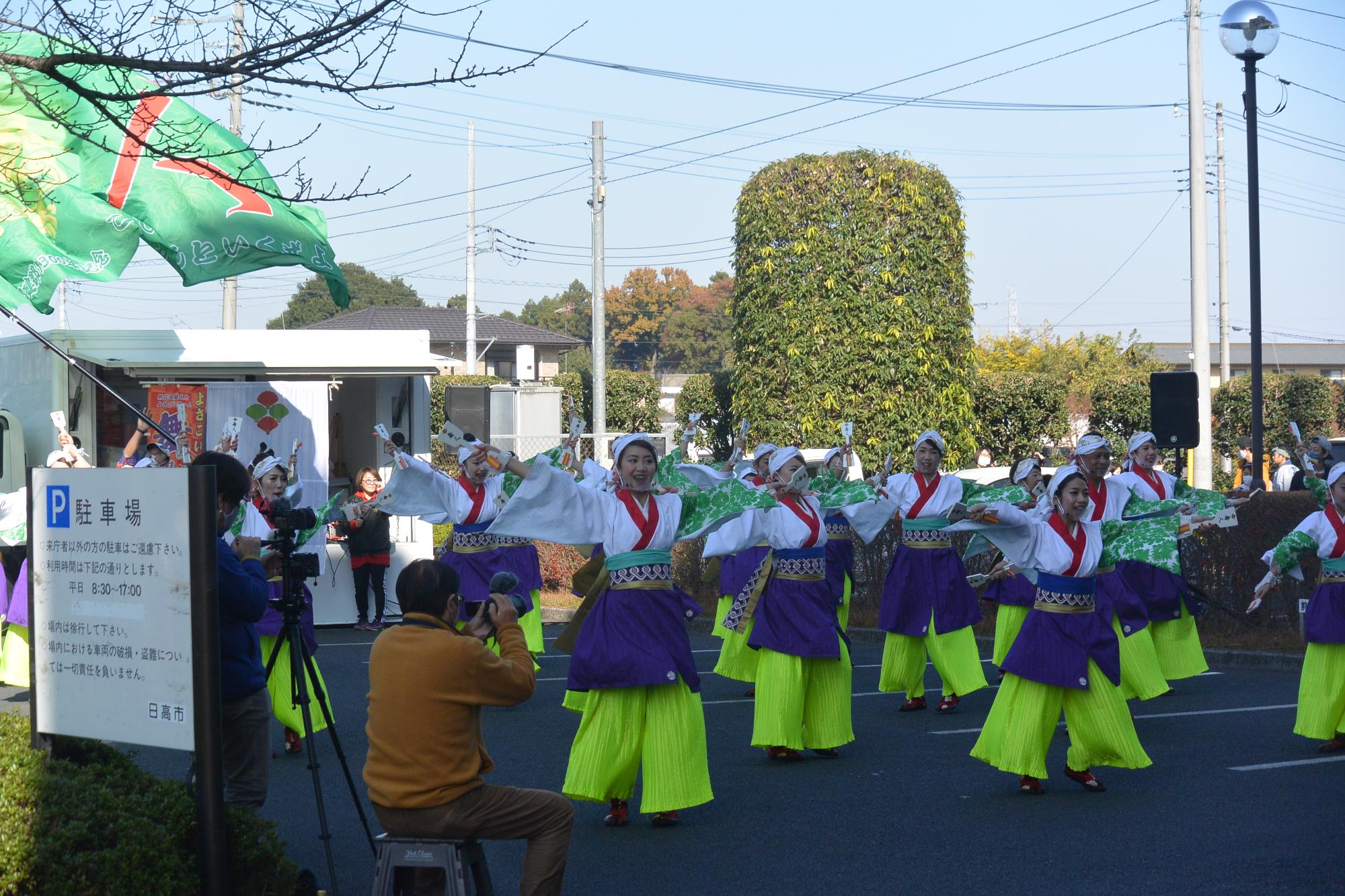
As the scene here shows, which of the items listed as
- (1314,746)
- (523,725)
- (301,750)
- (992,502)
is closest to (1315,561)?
(1314,746)

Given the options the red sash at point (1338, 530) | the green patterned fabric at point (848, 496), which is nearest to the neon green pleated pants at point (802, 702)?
the green patterned fabric at point (848, 496)

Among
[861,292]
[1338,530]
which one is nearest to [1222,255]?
[861,292]

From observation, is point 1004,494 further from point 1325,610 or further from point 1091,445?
point 1325,610

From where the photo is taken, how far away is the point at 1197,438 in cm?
1273

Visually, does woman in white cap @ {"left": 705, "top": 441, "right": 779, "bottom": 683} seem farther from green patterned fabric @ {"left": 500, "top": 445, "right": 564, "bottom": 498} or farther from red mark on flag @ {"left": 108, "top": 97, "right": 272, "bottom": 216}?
red mark on flag @ {"left": 108, "top": 97, "right": 272, "bottom": 216}

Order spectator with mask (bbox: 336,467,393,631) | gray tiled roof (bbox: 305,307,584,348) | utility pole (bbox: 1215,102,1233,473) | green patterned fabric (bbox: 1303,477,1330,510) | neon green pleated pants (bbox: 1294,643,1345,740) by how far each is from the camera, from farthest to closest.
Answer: gray tiled roof (bbox: 305,307,584,348), utility pole (bbox: 1215,102,1233,473), spectator with mask (bbox: 336,467,393,631), green patterned fabric (bbox: 1303,477,1330,510), neon green pleated pants (bbox: 1294,643,1345,740)

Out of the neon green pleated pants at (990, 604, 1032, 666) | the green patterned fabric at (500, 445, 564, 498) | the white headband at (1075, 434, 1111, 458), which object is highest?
the white headband at (1075, 434, 1111, 458)

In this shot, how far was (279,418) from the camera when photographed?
13961mm

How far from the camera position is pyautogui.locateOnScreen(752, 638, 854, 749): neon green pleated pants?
796 centimetres

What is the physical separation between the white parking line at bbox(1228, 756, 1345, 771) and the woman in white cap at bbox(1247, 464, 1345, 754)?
0.14 m

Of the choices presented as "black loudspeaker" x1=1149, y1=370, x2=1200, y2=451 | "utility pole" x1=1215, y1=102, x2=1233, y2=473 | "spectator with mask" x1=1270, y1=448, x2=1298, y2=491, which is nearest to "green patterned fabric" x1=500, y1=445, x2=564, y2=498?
"black loudspeaker" x1=1149, y1=370, x2=1200, y2=451

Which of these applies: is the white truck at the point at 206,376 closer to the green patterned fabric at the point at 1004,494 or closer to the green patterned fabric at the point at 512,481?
the green patterned fabric at the point at 512,481

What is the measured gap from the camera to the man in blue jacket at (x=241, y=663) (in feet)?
16.9

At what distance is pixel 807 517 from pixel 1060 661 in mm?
1897
